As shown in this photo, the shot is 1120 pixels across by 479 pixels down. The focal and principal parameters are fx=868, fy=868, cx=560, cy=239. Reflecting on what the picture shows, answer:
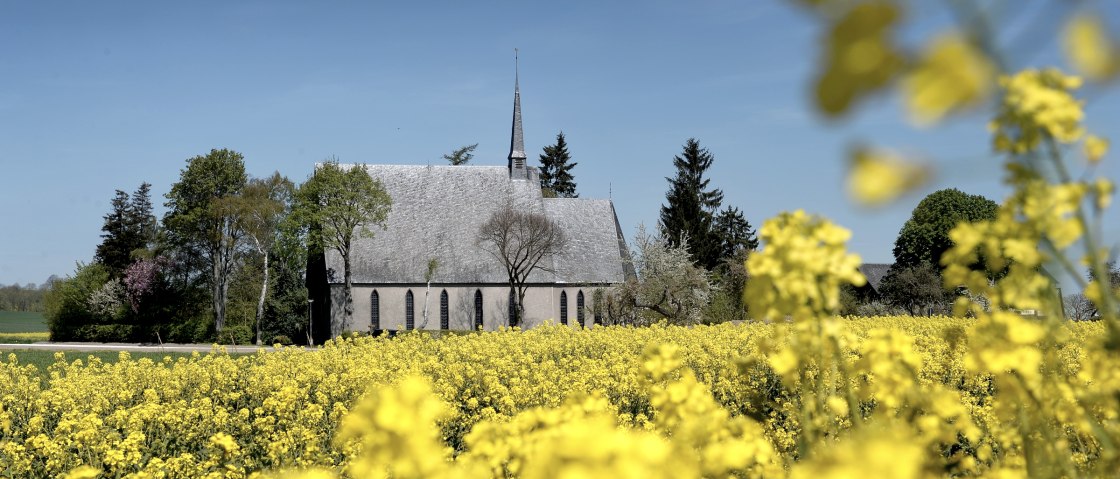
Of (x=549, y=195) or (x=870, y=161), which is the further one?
(x=549, y=195)

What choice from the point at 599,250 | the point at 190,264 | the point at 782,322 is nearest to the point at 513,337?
the point at 782,322

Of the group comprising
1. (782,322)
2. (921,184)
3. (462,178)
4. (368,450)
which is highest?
(462,178)

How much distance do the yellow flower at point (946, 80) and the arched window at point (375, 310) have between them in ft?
137

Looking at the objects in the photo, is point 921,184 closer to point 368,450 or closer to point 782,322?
point 368,450

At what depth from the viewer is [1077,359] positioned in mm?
11359

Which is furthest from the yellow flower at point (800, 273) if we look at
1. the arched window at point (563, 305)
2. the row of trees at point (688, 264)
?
the arched window at point (563, 305)

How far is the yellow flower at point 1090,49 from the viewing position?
0.92 m

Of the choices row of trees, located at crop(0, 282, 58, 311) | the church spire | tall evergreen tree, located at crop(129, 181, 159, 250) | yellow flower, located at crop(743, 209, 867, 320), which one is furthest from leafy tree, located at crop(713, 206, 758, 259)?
row of trees, located at crop(0, 282, 58, 311)

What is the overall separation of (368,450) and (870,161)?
0.95 meters

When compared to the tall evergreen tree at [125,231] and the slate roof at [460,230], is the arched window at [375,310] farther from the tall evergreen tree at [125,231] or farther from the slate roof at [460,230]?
the tall evergreen tree at [125,231]

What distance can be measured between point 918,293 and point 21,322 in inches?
2712

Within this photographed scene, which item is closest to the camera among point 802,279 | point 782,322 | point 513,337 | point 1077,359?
point 802,279

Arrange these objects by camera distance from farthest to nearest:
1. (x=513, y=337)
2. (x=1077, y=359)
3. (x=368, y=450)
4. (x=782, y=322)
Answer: (x=513, y=337), (x=1077, y=359), (x=782, y=322), (x=368, y=450)

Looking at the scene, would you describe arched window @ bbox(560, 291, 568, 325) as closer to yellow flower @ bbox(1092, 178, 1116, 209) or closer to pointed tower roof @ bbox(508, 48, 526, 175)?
pointed tower roof @ bbox(508, 48, 526, 175)
